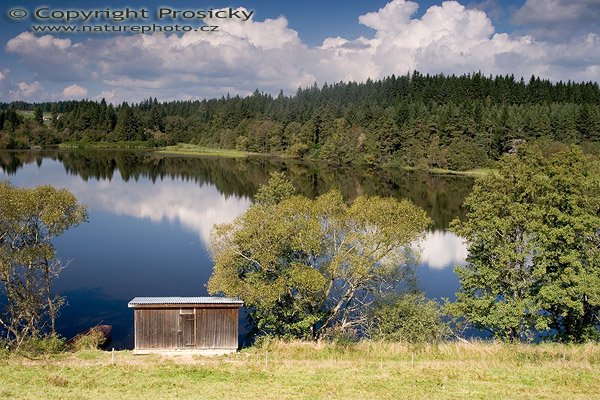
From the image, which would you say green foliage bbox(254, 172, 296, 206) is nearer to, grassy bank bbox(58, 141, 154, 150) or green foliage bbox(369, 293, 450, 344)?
green foliage bbox(369, 293, 450, 344)

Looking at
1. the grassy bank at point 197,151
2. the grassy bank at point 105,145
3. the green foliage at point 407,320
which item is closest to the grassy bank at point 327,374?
the green foliage at point 407,320

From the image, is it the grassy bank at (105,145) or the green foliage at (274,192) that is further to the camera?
the grassy bank at (105,145)

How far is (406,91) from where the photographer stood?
197125 millimetres

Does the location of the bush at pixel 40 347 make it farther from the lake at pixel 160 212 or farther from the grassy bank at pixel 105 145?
the grassy bank at pixel 105 145

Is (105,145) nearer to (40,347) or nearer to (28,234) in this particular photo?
(28,234)

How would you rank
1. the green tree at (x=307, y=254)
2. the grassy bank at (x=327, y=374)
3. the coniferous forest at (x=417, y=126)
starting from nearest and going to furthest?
the grassy bank at (x=327, y=374) < the green tree at (x=307, y=254) < the coniferous forest at (x=417, y=126)

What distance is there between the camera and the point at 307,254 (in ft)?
106

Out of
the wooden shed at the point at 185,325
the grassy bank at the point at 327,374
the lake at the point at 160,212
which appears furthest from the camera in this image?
the lake at the point at 160,212

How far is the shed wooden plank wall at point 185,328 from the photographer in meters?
29.5

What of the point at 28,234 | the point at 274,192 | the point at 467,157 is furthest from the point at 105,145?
the point at 28,234

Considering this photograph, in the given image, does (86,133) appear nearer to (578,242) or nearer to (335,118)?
(335,118)

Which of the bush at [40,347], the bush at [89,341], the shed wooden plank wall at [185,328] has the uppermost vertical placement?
the shed wooden plank wall at [185,328]

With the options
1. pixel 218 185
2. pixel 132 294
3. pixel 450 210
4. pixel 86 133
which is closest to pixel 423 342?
pixel 132 294

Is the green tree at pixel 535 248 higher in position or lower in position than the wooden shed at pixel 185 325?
higher
